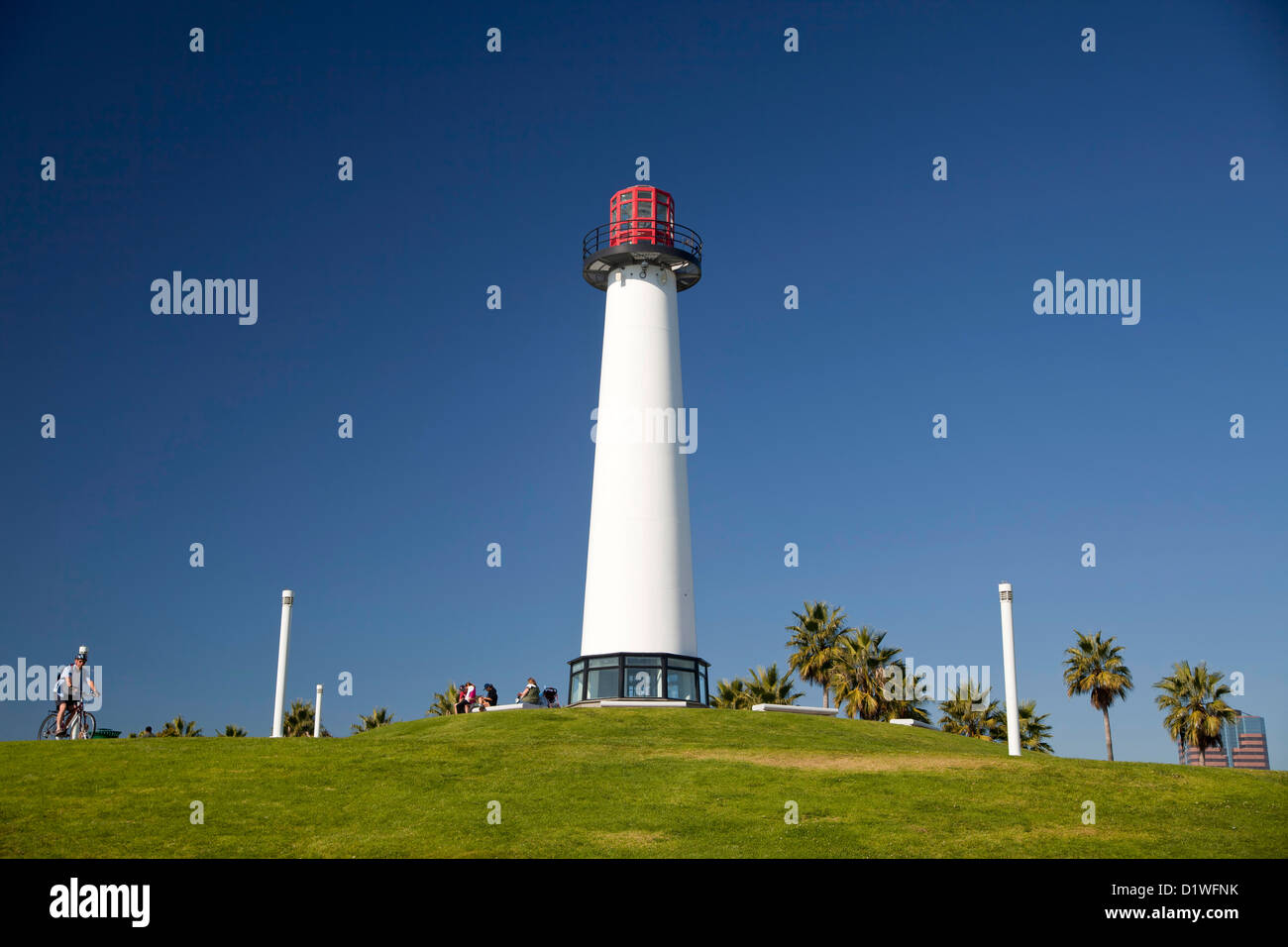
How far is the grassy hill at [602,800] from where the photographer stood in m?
18.6

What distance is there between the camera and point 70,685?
1130 inches

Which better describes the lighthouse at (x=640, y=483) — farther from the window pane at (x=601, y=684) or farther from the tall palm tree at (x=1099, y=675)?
the tall palm tree at (x=1099, y=675)

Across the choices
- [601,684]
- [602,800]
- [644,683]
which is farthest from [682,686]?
[602,800]

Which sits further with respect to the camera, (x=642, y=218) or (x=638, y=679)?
(x=642, y=218)

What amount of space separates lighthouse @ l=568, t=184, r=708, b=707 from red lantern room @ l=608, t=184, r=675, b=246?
0.13 feet

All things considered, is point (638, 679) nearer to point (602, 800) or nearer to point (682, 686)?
point (682, 686)

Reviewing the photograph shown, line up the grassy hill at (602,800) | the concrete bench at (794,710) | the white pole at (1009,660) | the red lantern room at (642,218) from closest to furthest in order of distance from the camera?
the grassy hill at (602,800) → the white pole at (1009,660) → the concrete bench at (794,710) → the red lantern room at (642,218)

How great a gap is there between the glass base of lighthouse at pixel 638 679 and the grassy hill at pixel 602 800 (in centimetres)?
898

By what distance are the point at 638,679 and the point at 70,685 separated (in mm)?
17909

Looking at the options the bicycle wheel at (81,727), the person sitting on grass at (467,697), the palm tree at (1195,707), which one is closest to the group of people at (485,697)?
the person sitting on grass at (467,697)

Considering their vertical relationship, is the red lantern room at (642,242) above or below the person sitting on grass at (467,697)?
above
